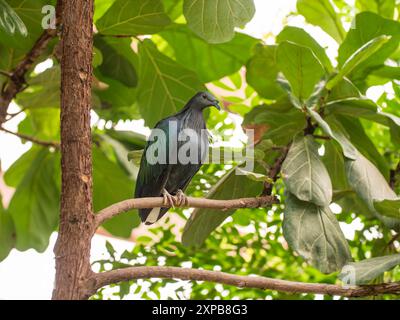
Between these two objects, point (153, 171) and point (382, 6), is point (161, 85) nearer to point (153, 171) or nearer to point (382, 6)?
point (153, 171)

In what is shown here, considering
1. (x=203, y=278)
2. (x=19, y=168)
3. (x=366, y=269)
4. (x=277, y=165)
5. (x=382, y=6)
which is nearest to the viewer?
(x=203, y=278)

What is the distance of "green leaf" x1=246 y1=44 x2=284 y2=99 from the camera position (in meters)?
0.81

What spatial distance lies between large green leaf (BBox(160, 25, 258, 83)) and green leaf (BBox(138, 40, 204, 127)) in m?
0.07

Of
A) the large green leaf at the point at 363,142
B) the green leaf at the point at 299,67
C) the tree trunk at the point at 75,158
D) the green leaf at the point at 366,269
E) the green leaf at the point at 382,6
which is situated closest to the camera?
the tree trunk at the point at 75,158

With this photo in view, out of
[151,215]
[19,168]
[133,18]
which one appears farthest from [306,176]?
[19,168]

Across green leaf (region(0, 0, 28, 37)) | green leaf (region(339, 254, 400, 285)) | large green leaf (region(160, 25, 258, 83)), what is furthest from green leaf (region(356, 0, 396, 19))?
green leaf (region(0, 0, 28, 37))

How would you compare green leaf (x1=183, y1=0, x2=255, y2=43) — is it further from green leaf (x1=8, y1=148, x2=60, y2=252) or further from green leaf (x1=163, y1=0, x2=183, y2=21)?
green leaf (x1=8, y1=148, x2=60, y2=252)

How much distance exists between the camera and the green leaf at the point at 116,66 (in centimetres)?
84

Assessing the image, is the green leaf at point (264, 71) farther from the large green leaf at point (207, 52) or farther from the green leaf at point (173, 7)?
the green leaf at point (173, 7)

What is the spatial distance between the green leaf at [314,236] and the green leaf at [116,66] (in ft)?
1.02

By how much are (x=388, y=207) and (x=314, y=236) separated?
0.27ft

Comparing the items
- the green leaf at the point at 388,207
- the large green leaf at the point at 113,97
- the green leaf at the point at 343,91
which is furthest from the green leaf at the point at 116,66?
the green leaf at the point at 388,207

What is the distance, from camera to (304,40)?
828mm

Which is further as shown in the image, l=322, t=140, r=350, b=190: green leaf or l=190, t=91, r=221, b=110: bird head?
l=322, t=140, r=350, b=190: green leaf
